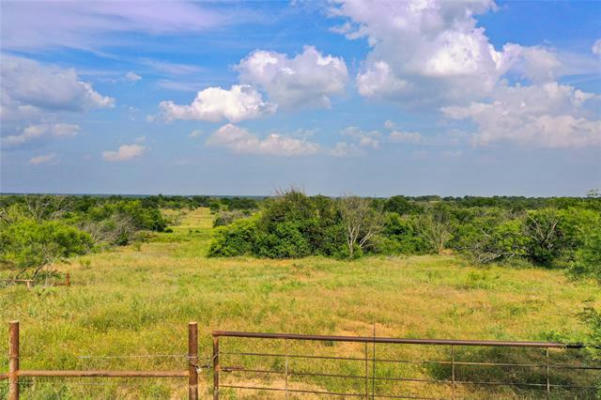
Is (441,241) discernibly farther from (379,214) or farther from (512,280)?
(512,280)

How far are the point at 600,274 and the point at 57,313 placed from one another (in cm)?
1307

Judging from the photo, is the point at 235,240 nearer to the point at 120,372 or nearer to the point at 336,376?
the point at 336,376

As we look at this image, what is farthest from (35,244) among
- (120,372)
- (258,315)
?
(120,372)

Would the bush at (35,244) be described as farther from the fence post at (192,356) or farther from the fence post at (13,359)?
the fence post at (192,356)

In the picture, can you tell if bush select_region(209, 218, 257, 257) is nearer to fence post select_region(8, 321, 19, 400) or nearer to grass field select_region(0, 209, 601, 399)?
grass field select_region(0, 209, 601, 399)

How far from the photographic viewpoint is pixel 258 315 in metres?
12.3

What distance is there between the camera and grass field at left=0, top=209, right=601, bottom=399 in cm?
793

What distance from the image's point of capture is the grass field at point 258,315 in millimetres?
7926

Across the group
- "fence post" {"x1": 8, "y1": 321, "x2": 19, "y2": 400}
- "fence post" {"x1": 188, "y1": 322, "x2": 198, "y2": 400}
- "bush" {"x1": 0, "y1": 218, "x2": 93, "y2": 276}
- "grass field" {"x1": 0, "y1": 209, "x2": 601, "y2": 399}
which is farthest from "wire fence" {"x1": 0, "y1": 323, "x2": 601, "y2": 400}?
"bush" {"x1": 0, "y1": 218, "x2": 93, "y2": 276}

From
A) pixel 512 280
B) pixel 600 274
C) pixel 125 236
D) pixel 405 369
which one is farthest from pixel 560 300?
pixel 125 236

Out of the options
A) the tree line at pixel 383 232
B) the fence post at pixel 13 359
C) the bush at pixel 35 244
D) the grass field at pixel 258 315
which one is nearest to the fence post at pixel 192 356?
the fence post at pixel 13 359

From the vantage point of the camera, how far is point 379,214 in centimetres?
3750

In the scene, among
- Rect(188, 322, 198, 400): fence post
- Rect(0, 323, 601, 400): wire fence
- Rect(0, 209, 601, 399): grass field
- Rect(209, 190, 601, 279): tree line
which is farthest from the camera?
Rect(209, 190, 601, 279): tree line

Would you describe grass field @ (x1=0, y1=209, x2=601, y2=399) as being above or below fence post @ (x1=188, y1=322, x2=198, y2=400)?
below
